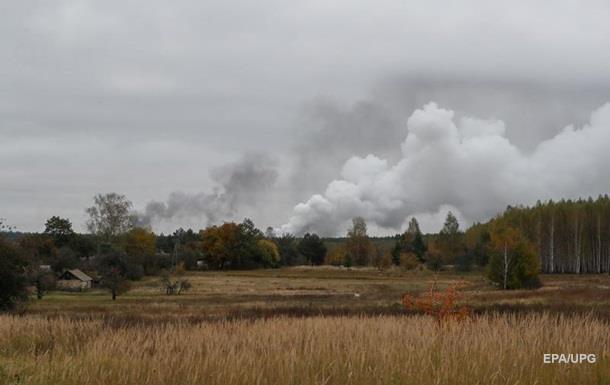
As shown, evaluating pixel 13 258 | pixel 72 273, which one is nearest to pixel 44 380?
pixel 13 258

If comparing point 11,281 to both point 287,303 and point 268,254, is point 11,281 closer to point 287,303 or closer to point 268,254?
point 287,303

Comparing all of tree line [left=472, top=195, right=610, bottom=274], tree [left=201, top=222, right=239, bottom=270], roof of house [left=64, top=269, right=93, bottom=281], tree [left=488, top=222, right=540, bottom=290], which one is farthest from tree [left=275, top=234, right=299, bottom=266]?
tree [left=488, top=222, right=540, bottom=290]

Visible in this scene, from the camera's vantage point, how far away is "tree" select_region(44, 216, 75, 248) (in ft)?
396

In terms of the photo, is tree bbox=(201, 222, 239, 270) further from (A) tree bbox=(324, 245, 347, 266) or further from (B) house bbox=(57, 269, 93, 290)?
(B) house bbox=(57, 269, 93, 290)

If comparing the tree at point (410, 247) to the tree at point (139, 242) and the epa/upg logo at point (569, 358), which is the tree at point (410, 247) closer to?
the tree at point (139, 242)

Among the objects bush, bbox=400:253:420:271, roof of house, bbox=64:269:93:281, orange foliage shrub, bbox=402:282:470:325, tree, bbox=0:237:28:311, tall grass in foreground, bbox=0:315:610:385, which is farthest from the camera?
bush, bbox=400:253:420:271

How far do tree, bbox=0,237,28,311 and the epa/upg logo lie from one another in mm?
42634

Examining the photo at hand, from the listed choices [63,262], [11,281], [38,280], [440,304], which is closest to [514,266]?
[38,280]

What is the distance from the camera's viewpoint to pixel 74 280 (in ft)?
297

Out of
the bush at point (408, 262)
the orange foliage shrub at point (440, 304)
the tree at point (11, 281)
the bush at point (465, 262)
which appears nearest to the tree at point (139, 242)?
the bush at point (408, 262)

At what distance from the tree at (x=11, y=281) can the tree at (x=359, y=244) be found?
124075mm

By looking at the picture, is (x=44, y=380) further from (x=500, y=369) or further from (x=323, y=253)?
(x=323, y=253)

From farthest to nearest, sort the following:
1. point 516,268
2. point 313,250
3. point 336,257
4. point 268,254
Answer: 1. point 313,250
2. point 336,257
3. point 268,254
4. point 516,268

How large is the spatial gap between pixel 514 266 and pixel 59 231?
Result: 81.4 m
